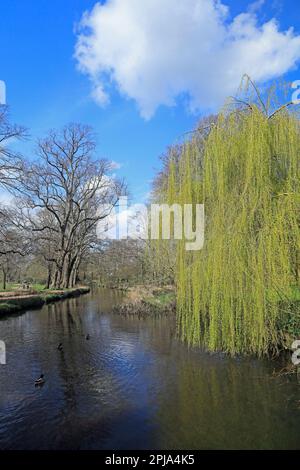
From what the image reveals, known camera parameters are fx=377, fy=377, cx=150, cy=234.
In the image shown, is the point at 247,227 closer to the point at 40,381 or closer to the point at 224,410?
the point at 224,410

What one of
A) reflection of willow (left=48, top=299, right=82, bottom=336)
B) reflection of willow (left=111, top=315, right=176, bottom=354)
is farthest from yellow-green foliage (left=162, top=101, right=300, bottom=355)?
reflection of willow (left=48, top=299, right=82, bottom=336)

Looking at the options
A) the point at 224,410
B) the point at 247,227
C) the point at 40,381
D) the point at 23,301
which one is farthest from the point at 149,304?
the point at 224,410

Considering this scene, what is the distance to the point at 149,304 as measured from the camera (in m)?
18.1

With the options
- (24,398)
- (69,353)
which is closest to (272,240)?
(24,398)

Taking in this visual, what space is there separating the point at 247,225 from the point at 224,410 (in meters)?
2.89

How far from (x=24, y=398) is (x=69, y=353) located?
10.3ft

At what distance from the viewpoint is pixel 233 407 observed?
572cm

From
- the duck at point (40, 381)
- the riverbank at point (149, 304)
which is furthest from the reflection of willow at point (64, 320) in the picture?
the duck at point (40, 381)

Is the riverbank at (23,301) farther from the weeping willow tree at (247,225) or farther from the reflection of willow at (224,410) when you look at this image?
the weeping willow tree at (247,225)

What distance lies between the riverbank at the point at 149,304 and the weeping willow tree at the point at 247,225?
10.2m

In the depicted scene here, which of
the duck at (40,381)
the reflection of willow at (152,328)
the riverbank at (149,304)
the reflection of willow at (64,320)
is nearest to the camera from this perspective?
the duck at (40,381)

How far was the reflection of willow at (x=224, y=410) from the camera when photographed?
4.71 meters

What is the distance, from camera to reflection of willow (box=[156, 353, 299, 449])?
4.71 metres

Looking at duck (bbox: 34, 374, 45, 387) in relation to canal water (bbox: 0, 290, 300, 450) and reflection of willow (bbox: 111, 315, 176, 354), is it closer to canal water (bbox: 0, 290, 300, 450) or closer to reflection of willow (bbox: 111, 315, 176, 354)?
canal water (bbox: 0, 290, 300, 450)
